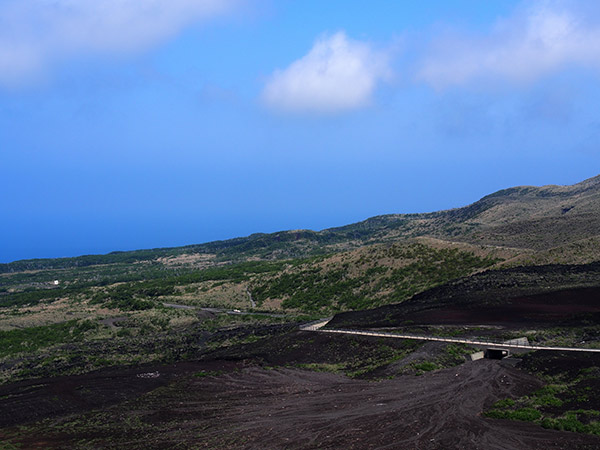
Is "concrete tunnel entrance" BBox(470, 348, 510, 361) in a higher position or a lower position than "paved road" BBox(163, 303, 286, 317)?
lower

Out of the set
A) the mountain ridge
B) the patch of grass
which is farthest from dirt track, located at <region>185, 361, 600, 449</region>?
the mountain ridge

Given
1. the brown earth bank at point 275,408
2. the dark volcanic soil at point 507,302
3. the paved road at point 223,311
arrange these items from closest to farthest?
the brown earth bank at point 275,408 → the dark volcanic soil at point 507,302 → the paved road at point 223,311

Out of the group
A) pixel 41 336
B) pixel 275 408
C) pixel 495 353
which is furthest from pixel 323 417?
pixel 41 336

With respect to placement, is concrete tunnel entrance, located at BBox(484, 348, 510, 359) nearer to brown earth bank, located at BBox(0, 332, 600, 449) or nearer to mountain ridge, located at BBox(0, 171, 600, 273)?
brown earth bank, located at BBox(0, 332, 600, 449)

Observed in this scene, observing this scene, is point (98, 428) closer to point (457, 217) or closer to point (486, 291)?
point (486, 291)

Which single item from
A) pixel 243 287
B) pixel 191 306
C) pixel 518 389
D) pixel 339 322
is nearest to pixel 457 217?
pixel 243 287

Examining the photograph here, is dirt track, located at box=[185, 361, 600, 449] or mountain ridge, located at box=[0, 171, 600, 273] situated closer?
dirt track, located at box=[185, 361, 600, 449]

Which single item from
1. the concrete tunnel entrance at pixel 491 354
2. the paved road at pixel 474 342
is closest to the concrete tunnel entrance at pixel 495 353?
the concrete tunnel entrance at pixel 491 354

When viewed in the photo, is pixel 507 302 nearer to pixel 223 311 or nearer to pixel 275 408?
pixel 275 408

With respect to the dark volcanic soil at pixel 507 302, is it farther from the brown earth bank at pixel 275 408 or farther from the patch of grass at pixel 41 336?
the patch of grass at pixel 41 336
